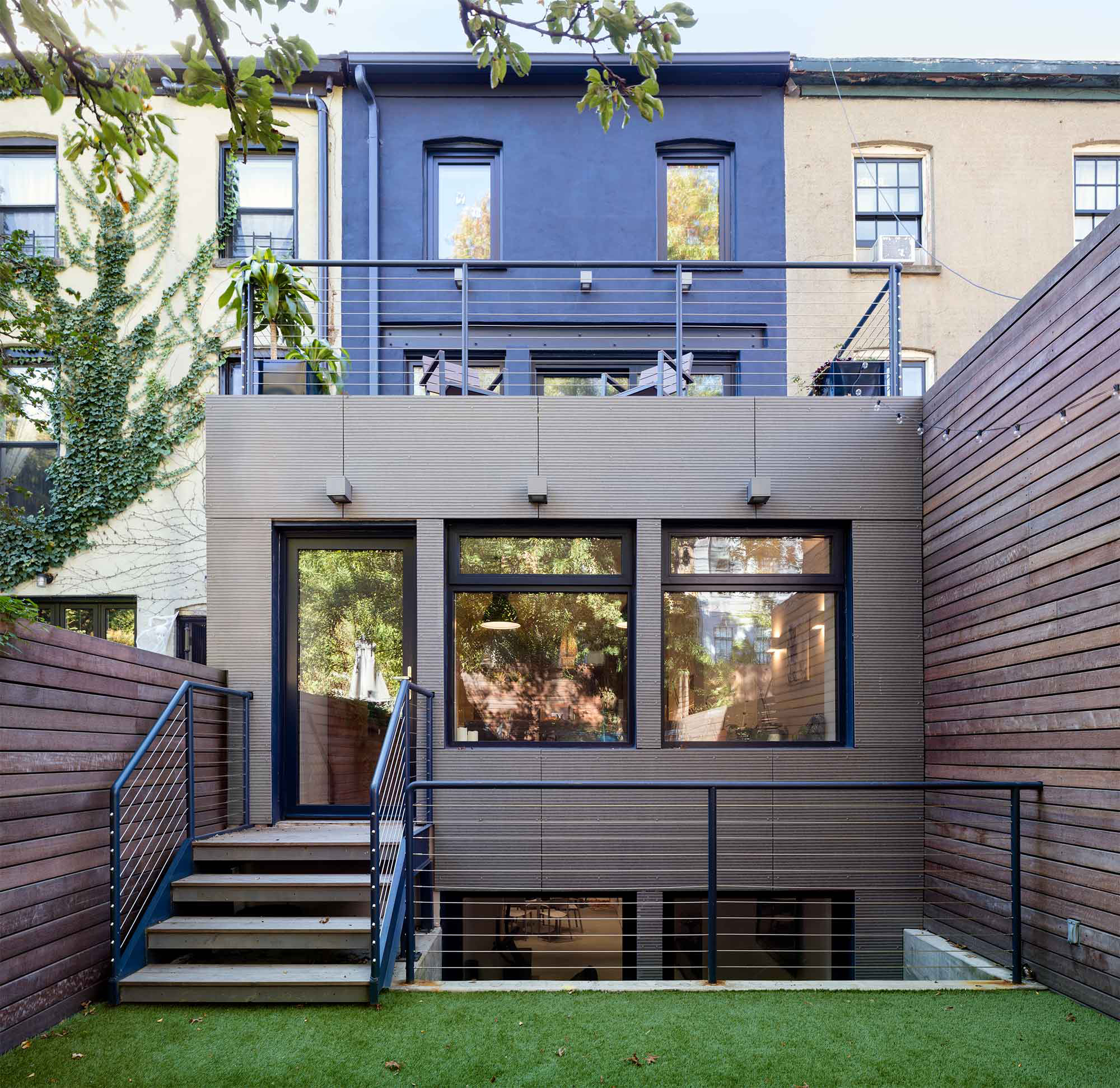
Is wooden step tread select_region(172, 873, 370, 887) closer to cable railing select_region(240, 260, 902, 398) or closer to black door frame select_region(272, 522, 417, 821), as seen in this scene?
black door frame select_region(272, 522, 417, 821)

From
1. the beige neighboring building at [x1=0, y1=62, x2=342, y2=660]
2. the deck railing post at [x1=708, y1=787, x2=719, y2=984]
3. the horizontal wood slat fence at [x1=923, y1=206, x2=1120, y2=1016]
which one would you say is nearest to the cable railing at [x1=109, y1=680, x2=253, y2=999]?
the deck railing post at [x1=708, y1=787, x2=719, y2=984]

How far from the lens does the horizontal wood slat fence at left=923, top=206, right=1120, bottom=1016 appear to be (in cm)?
390

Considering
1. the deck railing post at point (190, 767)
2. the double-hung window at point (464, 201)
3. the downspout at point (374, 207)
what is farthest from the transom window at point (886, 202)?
the deck railing post at point (190, 767)

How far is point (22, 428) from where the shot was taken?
9211mm

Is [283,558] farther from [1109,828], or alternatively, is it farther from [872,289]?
[872,289]

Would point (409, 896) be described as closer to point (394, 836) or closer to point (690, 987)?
point (394, 836)

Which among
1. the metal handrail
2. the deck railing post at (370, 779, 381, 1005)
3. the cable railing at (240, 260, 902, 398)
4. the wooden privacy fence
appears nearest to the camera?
the wooden privacy fence

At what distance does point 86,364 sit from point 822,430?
7029 mm

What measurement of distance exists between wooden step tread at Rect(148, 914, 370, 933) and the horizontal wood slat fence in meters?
3.11

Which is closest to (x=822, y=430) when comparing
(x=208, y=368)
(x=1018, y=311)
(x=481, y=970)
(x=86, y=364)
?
(x=1018, y=311)

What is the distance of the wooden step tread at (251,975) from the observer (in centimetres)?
411

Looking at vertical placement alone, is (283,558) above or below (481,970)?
above

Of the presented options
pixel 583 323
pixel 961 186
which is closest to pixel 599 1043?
pixel 583 323

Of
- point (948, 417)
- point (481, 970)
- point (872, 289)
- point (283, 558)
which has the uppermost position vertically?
point (872, 289)
